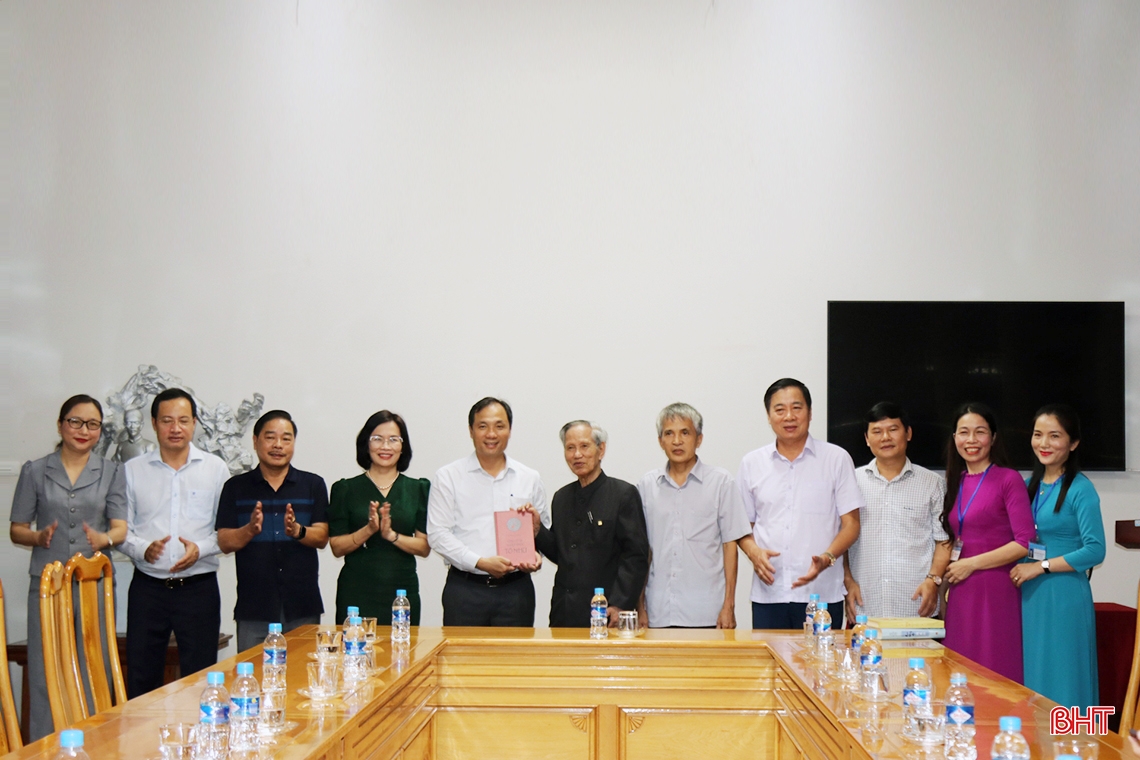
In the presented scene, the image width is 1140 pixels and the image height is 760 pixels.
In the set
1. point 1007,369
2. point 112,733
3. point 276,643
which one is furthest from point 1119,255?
point 112,733

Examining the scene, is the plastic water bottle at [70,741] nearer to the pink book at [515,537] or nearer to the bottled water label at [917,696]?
the bottled water label at [917,696]

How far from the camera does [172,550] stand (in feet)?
12.8

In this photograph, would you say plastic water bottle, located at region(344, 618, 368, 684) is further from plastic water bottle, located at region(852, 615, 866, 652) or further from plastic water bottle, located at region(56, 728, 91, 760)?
plastic water bottle, located at region(852, 615, 866, 652)

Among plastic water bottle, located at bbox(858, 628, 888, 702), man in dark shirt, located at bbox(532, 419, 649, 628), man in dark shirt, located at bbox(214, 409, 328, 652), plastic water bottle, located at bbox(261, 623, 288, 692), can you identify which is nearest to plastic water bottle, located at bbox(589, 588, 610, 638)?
man in dark shirt, located at bbox(532, 419, 649, 628)

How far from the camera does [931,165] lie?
212 inches

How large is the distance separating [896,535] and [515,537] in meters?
1.56

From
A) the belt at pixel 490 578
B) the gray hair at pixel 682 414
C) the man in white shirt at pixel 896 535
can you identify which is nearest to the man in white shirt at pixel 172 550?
the belt at pixel 490 578

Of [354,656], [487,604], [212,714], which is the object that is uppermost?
[212,714]

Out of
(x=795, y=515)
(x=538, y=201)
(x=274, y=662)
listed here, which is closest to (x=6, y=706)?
(x=274, y=662)

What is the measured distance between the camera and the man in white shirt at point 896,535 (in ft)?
12.7

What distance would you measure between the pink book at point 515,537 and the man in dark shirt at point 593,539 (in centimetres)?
15

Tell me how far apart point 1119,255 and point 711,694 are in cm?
379

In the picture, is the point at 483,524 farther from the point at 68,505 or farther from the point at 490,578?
the point at 68,505

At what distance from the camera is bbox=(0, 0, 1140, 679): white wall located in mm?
5332
